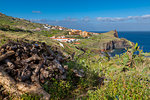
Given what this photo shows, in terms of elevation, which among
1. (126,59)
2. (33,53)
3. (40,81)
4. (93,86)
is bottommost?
(93,86)

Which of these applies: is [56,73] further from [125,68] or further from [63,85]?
[125,68]

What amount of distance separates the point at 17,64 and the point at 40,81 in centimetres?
150

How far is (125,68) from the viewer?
7.40 m

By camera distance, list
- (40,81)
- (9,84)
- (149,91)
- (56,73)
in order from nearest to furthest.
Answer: (149,91) → (9,84) → (40,81) → (56,73)

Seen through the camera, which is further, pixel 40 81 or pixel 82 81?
pixel 82 81

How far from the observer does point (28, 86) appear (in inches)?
189

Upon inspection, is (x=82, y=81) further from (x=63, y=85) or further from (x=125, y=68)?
(x=125, y=68)

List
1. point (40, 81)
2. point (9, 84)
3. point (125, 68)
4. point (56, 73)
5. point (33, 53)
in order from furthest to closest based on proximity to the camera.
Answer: point (125, 68) < point (33, 53) < point (56, 73) < point (40, 81) < point (9, 84)

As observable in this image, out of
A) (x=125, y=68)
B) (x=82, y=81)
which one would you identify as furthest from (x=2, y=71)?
(x=125, y=68)

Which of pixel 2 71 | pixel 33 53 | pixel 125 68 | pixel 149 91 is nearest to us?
pixel 149 91

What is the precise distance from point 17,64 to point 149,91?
5978 mm

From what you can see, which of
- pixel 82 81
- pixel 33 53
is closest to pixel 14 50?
pixel 33 53

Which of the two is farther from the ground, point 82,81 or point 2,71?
point 2,71

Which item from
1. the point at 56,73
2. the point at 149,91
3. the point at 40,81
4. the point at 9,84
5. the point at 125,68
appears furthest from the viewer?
the point at 125,68
